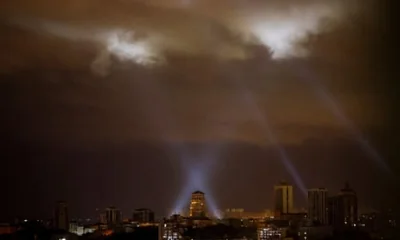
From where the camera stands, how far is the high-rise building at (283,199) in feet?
22.3

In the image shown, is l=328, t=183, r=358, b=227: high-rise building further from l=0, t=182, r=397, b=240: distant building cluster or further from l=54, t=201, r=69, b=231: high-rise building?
l=54, t=201, r=69, b=231: high-rise building

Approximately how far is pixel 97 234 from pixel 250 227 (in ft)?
5.84

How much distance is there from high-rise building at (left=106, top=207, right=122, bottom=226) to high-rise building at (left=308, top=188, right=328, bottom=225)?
1969mm

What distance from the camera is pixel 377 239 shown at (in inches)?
166

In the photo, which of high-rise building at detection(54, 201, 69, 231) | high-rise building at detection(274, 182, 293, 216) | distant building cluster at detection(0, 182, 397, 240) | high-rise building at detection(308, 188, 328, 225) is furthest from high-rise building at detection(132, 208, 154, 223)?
high-rise building at detection(308, 188, 328, 225)

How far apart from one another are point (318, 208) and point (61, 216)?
109 inches

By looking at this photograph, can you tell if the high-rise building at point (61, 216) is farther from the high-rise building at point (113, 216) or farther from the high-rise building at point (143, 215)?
the high-rise building at point (143, 215)

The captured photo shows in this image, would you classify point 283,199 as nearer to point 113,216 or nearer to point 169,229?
point 169,229

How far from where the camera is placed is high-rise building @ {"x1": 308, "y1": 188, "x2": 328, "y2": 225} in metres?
6.40

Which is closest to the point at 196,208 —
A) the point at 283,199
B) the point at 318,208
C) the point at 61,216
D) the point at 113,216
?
the point at 283,199

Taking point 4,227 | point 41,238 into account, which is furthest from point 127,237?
point 4,227

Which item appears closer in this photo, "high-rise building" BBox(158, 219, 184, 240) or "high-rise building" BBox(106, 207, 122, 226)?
"high-rise building" BBox(106, 207, 122, 226)

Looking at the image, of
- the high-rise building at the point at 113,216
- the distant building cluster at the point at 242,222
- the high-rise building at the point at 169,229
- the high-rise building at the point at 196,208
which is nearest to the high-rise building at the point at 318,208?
the distant building cluster at the point at 242,222

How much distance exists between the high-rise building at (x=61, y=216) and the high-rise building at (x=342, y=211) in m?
2.37
